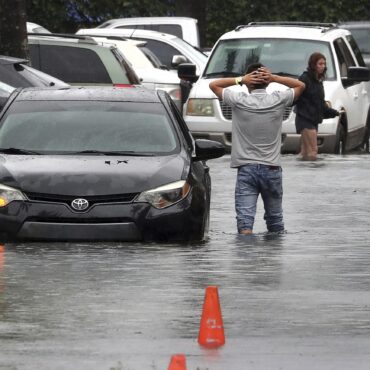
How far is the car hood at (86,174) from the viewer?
555 inches

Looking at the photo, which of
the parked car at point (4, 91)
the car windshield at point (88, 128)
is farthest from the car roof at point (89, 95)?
the parked car at point (4, 91)

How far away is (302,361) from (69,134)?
6517 mm

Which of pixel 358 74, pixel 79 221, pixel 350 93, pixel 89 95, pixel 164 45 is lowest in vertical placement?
pixel 164 45

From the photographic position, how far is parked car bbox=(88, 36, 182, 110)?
29719mm

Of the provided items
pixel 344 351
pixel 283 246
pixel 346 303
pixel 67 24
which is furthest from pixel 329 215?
Answer: pixel 67 24

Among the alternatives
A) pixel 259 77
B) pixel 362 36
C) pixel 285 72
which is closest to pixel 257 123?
pixel 259 77

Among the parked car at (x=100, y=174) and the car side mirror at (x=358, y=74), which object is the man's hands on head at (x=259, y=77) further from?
the car side mirror at (x=358, y=74)

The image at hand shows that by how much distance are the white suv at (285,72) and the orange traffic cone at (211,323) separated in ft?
53.7

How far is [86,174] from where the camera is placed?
14.2m

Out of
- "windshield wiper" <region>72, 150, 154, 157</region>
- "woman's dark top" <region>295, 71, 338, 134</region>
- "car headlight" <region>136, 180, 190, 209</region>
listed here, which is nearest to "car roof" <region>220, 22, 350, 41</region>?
"woman's dark top" <region>295, 71, 338, 134</region>

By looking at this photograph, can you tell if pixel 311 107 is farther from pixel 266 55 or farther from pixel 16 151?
pixel 16 151

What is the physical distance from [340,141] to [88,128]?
40.5 ft

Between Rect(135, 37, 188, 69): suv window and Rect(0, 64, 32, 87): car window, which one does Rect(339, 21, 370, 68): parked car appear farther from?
Rect(0, 64, 32, 87): car window

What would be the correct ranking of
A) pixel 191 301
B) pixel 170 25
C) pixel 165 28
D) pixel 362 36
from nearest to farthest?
pixel 191 301 < pixel 362 36 < pixel 165 28 < pixel 170 25
